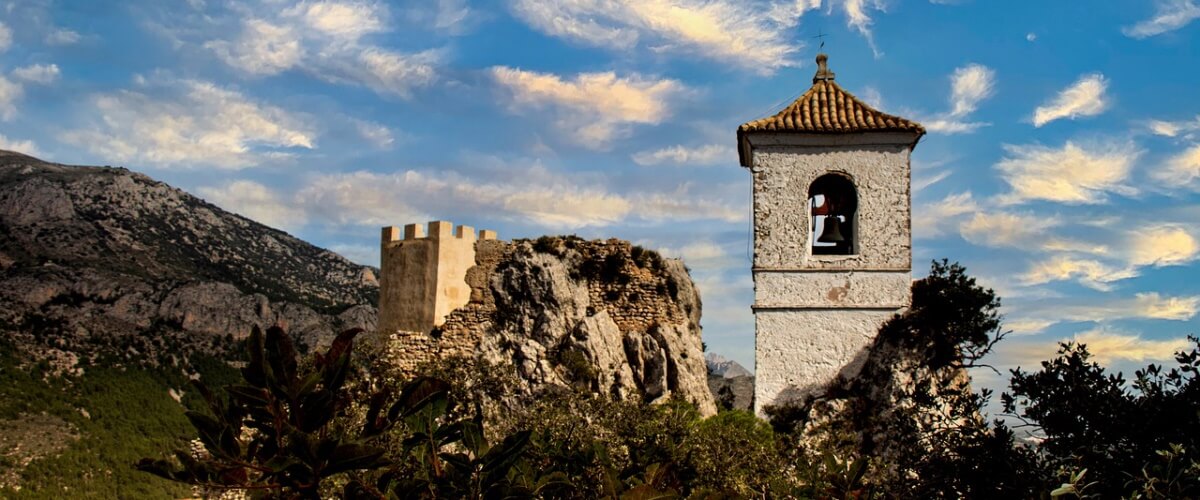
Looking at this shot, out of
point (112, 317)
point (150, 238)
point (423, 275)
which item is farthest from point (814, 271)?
point (150, 238)

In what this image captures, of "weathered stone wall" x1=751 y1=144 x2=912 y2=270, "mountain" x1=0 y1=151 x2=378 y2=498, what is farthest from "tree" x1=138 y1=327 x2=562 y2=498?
"mountain" x1=0 y1=151 x2=378 y2=498

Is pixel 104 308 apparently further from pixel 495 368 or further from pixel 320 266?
pixel 495 368

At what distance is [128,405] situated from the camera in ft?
134

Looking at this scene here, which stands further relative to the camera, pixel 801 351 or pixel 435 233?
pixel 435 233

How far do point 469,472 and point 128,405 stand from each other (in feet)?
143

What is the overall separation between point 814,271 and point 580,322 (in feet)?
31.1

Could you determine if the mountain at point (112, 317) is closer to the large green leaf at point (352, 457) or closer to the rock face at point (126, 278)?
the rock face at point (126, 278)

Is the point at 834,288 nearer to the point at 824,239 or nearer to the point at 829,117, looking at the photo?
the point at 824,239

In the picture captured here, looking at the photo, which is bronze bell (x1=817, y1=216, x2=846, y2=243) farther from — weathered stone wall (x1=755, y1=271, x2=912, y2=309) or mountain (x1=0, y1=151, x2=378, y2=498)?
mountain (x1=0, y1=151, x2=378, y2=498)

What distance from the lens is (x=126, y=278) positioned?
44500 millimetres

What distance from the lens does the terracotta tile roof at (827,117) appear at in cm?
1433

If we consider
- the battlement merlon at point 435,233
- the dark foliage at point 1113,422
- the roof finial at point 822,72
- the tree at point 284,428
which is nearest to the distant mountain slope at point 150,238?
the battlement merlon at point 435,233

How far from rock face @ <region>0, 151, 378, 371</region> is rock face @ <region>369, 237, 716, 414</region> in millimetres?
18921

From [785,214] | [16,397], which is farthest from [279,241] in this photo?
[785,214]
